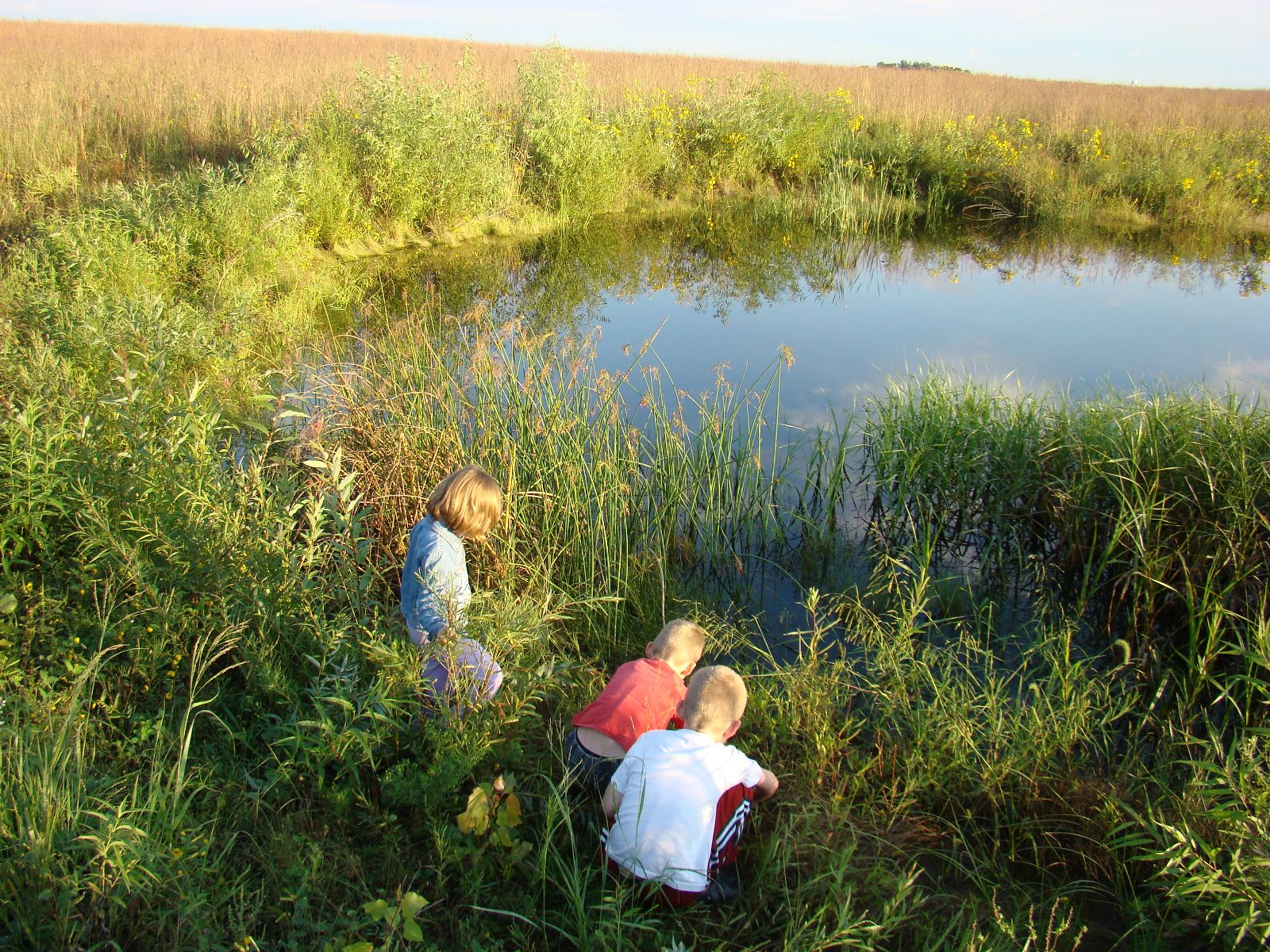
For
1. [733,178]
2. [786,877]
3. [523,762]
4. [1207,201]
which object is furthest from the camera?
[733,178]

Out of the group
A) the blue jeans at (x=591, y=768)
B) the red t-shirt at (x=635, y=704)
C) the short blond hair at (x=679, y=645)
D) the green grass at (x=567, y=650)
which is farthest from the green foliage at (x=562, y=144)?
the blue jeans at (x=591, y=768)

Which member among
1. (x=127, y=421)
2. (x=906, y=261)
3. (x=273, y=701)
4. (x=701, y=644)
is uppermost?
(x=906, y=261)

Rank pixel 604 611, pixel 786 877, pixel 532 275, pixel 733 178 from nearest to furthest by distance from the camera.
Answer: pixel 786 877, pixel 604 611, pixel 532 275, pixel 733 178

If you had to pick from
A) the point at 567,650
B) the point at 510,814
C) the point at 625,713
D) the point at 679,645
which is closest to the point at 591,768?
the point at 625,713

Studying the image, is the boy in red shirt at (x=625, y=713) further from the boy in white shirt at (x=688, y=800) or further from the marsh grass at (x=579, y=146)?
the marsh grass at (x=579, y=146)

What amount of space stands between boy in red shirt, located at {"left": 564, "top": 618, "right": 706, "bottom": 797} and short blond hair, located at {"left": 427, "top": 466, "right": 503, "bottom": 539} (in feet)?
2.26

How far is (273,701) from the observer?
2592 millimetres

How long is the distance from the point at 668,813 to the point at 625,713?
0.39 metres

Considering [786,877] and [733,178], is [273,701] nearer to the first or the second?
[786,877]

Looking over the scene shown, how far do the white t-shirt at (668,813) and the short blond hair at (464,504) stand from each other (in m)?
0.99

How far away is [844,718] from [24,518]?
294 centimetres

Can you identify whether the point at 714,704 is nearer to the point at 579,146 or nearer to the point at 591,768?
the point at 591,768

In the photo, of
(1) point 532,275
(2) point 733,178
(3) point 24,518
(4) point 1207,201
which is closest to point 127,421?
(3) point 24,518

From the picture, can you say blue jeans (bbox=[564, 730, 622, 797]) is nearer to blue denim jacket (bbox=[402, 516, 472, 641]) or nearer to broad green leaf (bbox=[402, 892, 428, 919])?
blue denim jacket (bbox=[402, 516, 472, 641])
